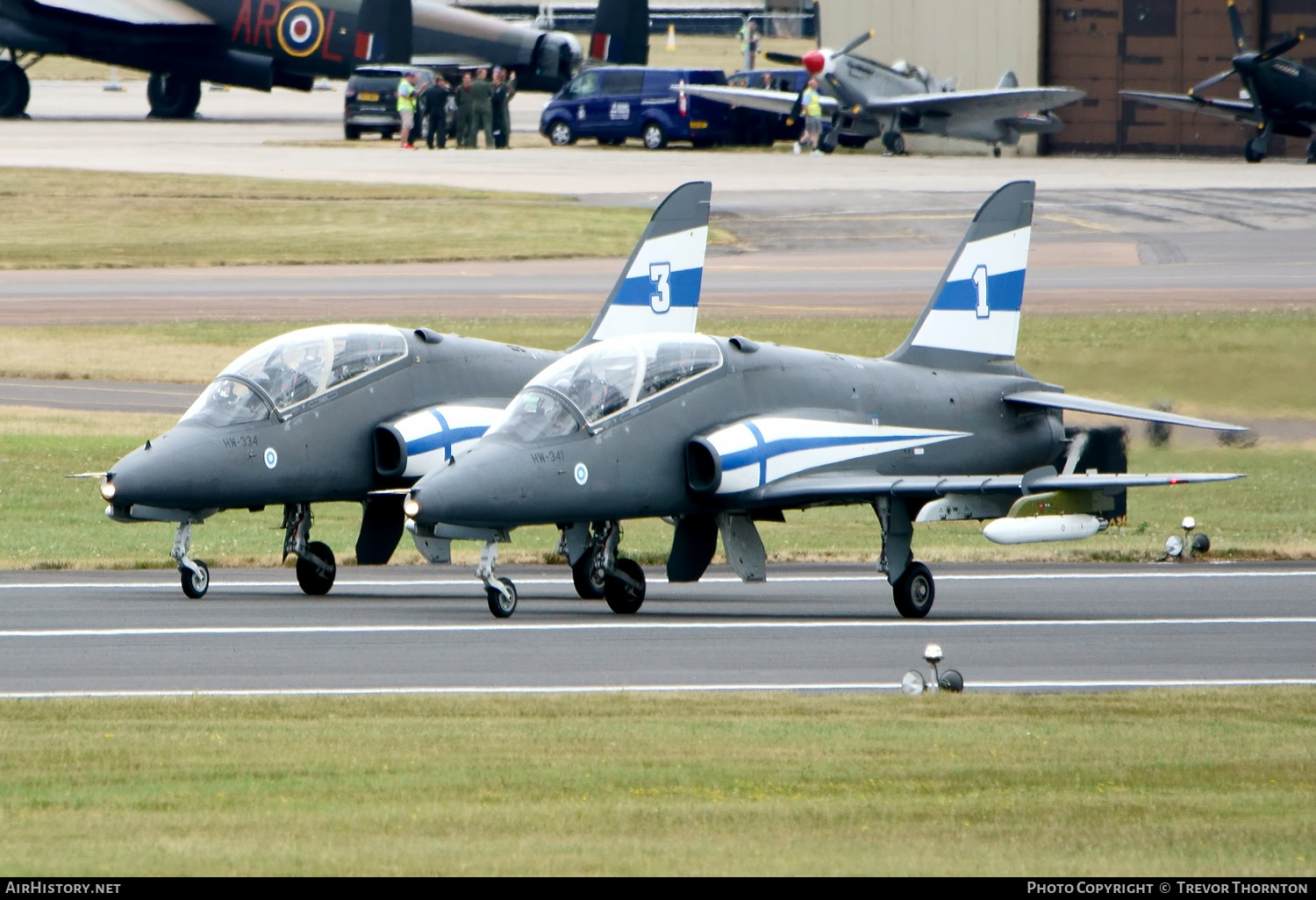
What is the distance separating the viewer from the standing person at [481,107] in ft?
222

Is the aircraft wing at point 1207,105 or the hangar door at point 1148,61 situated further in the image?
the hangar door at point 1148,61

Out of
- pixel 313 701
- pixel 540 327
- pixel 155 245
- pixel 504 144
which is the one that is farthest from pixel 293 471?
pixel 504 144

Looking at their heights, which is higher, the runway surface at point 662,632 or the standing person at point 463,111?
the standing person at point 463,111

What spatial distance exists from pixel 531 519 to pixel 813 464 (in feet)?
9.29

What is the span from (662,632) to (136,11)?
56.2 meters

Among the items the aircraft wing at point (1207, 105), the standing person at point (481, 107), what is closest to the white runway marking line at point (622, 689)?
the aircraft wing at point (1207, 105)

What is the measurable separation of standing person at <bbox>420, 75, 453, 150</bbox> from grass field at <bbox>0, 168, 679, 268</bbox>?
10172mm

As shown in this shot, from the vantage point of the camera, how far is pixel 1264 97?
59.0 meters

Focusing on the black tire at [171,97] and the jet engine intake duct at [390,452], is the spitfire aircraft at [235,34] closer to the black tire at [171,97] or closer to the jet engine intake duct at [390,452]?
the black tire at [171,97]

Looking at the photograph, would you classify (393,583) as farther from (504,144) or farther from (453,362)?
(504,144)

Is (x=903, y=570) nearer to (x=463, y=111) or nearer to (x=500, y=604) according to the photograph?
(x=500, y=604)

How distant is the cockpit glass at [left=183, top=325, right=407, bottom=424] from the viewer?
1873 cm

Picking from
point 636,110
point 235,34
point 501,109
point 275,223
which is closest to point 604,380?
point 275,223

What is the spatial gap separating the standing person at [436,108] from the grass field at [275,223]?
10172mm
